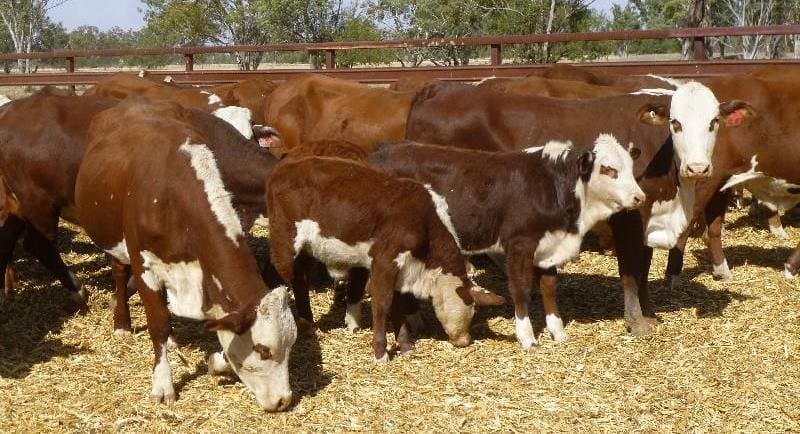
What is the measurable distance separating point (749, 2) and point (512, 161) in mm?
49038

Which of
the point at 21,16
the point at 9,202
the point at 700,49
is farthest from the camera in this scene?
the point at 21,16

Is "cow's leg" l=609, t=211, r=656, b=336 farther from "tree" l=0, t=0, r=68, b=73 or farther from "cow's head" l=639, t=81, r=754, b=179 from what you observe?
"tree" l=0, t=0, r=68, b=73

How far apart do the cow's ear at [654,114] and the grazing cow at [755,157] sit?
1399 mm

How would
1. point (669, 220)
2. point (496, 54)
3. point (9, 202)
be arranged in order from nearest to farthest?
point (669, 220), point (9, 202), point (496, 54)

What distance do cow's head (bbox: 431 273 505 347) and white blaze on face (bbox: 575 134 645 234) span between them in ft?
3.19

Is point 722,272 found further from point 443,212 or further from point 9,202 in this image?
point 9,202

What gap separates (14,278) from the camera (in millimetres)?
8789

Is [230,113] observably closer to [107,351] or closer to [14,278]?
[14,278]

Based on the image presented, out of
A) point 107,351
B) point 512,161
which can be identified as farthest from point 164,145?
point 512,161

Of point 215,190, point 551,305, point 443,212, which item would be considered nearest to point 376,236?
point 443,212

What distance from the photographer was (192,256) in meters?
5.55

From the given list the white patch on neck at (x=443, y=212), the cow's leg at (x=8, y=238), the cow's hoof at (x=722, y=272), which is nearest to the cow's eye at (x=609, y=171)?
the white patch on neck at (x=443, y=212)

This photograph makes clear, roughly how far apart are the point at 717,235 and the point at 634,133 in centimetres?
197

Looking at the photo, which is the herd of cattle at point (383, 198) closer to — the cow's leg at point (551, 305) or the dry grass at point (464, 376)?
the cow's leg at point (551, 305)
